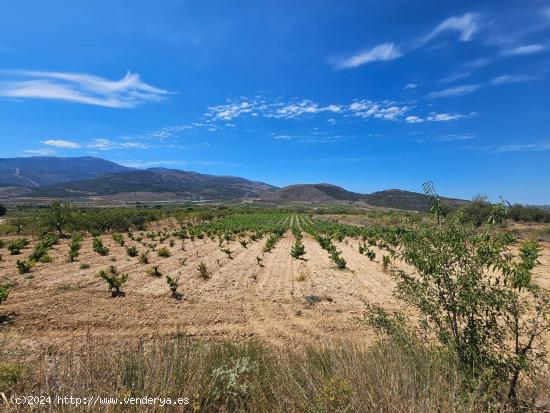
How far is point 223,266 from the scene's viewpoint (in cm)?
1794

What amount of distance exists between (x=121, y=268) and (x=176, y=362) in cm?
1376

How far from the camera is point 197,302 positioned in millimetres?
11297

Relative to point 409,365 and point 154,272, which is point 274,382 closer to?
point 409,365

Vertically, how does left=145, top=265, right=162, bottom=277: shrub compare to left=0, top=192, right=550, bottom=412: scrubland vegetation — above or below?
below

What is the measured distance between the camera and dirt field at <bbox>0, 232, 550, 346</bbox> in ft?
28.3

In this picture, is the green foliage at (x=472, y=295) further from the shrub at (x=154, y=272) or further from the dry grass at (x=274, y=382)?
the shrub at (x=154, y=272)

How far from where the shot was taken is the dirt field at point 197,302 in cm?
864

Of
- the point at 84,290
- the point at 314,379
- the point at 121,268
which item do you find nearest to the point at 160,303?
the point at 84,290

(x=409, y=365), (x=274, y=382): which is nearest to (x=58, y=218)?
(x=274, y=382)

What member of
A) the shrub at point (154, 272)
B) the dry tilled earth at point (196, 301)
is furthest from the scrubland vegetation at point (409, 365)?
the shrub at point (154, 272)

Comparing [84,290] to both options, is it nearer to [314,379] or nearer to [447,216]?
[314,379]

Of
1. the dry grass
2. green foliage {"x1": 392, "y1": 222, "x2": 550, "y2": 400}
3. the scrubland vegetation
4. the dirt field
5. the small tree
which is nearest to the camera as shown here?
the dry grass

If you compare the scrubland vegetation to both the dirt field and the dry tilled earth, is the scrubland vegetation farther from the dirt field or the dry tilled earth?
the dry tilled earth

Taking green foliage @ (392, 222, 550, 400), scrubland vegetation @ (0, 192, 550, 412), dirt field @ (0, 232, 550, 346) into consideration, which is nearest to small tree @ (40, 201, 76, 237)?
dirt field @ (0, 232, 550, 346)
